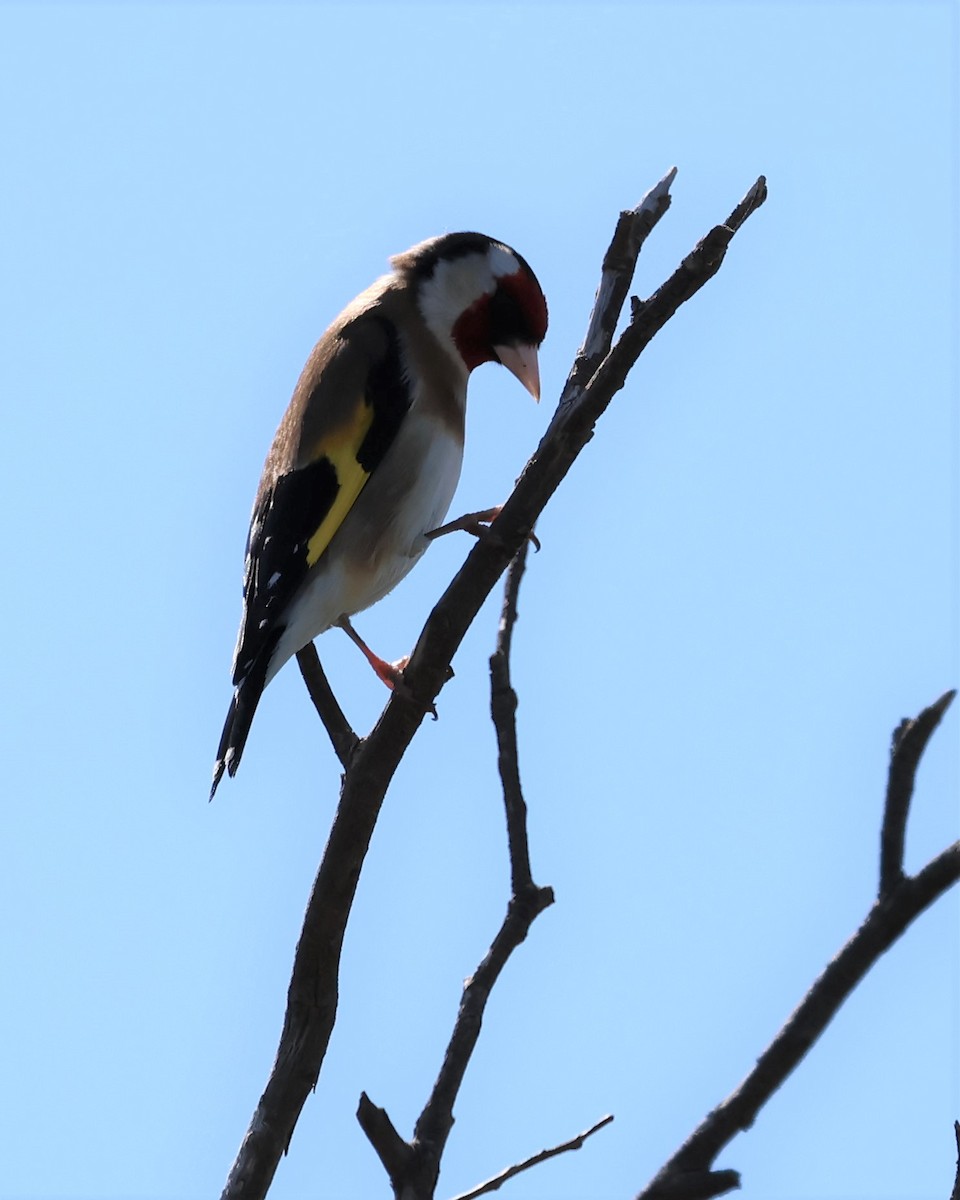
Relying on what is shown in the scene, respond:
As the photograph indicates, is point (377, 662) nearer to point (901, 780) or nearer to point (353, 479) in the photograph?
point (353, 479)

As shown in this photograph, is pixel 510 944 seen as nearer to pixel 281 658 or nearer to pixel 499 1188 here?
pixel 499 1188

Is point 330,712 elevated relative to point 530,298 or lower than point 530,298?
lower

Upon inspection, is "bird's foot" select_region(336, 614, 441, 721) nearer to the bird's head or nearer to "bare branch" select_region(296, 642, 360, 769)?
"bare branch" select_region(296, 642, 360, 769)

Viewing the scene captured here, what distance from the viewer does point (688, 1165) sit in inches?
93.4

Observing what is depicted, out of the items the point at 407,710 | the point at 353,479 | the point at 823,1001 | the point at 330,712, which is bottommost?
the point at 823,1001

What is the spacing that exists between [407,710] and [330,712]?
0.58 m

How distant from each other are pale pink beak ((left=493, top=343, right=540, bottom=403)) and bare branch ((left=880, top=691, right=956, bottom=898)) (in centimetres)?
349

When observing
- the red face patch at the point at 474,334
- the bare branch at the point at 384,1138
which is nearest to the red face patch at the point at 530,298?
the red face patch at the point at 474,334

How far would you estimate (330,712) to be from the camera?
156 inches

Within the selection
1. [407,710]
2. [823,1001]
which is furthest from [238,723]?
[823,1001]

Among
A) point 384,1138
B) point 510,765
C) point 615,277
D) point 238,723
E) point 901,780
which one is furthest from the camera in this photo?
point 238,723

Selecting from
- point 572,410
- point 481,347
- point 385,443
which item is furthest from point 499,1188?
point 481,347

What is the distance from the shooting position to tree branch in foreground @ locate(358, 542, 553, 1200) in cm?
303

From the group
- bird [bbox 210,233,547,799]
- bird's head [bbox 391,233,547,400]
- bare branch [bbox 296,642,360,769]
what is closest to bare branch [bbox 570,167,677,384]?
bird [bbox 210,233,547,799]
